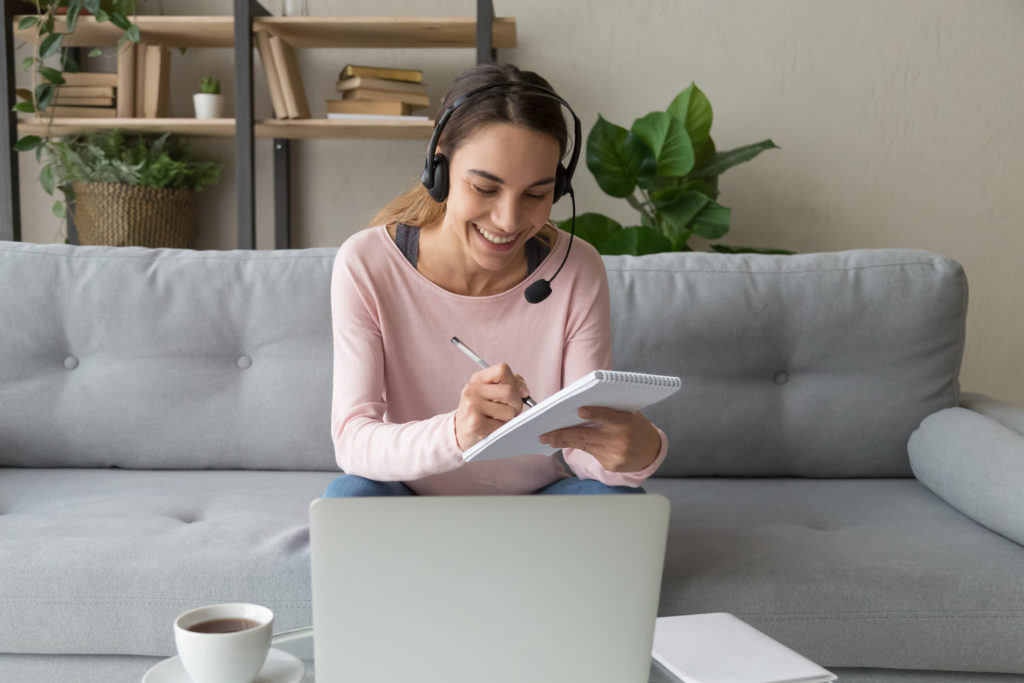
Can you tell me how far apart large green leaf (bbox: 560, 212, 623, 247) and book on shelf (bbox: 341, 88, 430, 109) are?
2.06ft

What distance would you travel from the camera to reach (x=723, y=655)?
2.70ft

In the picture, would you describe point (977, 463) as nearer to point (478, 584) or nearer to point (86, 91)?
point (478, 584)

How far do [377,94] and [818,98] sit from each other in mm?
1348

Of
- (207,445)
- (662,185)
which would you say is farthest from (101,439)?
(662,185)

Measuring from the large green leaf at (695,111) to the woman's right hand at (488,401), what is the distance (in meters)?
1.67

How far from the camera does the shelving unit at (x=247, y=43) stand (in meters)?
2.43

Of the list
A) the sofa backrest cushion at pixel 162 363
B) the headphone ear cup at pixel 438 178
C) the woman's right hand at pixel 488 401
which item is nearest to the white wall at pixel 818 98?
the sofa backrest cushion at pixel 162 363

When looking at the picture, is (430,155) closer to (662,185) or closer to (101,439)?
(101,439)

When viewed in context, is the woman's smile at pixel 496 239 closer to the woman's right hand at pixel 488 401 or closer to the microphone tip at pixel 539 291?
the microphone tip at pixel 539 291

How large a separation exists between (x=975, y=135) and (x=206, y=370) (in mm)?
2365

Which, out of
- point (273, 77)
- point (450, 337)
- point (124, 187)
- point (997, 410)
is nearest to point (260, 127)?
point (273, 77)

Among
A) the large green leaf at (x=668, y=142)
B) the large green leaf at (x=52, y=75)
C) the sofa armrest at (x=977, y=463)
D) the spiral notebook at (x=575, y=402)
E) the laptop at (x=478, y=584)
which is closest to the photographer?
the laptop at (x=478, y=584)

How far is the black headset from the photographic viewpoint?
110cm

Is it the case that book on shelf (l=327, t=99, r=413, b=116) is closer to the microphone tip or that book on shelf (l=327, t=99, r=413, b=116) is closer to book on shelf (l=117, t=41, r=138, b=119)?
Answer: book on shelf (l=117, t=41, r=138, b=119)
